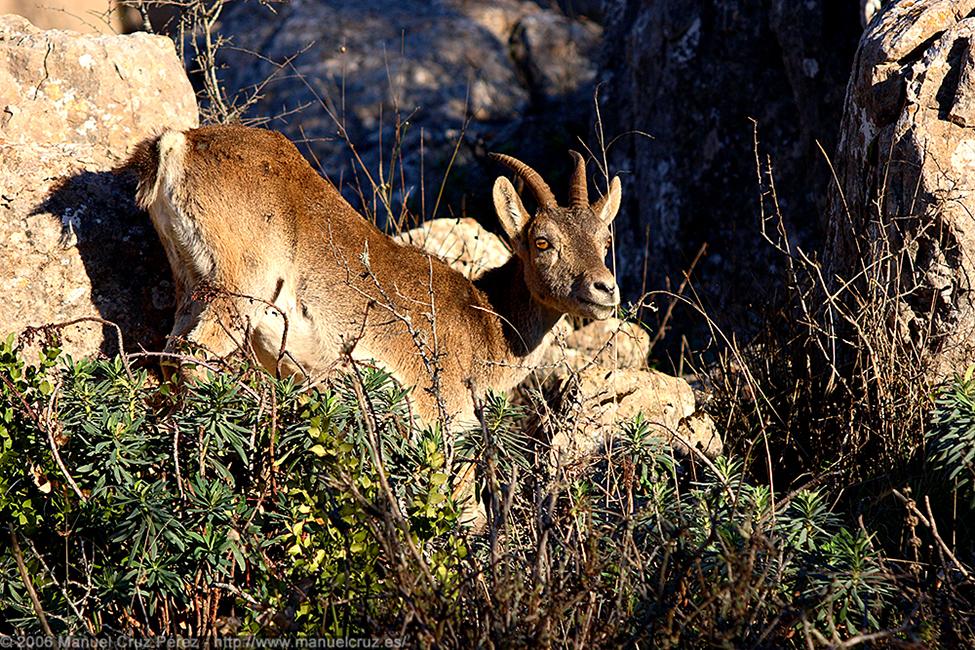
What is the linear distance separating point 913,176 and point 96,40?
15.5ft

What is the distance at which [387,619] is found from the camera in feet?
12.6

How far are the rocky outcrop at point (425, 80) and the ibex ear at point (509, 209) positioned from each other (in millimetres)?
3673

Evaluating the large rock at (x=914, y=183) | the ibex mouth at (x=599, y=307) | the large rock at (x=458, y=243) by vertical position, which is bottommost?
the large rock at (x=458, y=243)

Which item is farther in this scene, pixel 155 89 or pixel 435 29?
pixel 435 29

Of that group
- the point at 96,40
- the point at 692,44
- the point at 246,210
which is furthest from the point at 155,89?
the point at 692,44

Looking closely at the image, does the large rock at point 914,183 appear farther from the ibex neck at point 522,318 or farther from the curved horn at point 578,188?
the ibex neck at point 522,318

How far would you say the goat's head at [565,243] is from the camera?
649 cm

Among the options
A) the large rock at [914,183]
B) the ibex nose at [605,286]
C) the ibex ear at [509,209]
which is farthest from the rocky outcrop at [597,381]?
the large rock at [914,183]

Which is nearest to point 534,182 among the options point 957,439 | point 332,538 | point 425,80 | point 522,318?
point 522,318

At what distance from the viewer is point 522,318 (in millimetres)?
6918

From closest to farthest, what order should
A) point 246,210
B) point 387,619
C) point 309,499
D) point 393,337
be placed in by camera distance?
point 387,619 → point 309,499 → point 246,210 → point 393,337

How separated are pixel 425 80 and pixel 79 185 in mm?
7036

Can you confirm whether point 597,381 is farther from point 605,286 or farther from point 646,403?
point 605,286

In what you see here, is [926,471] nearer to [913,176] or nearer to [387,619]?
[913,176]
